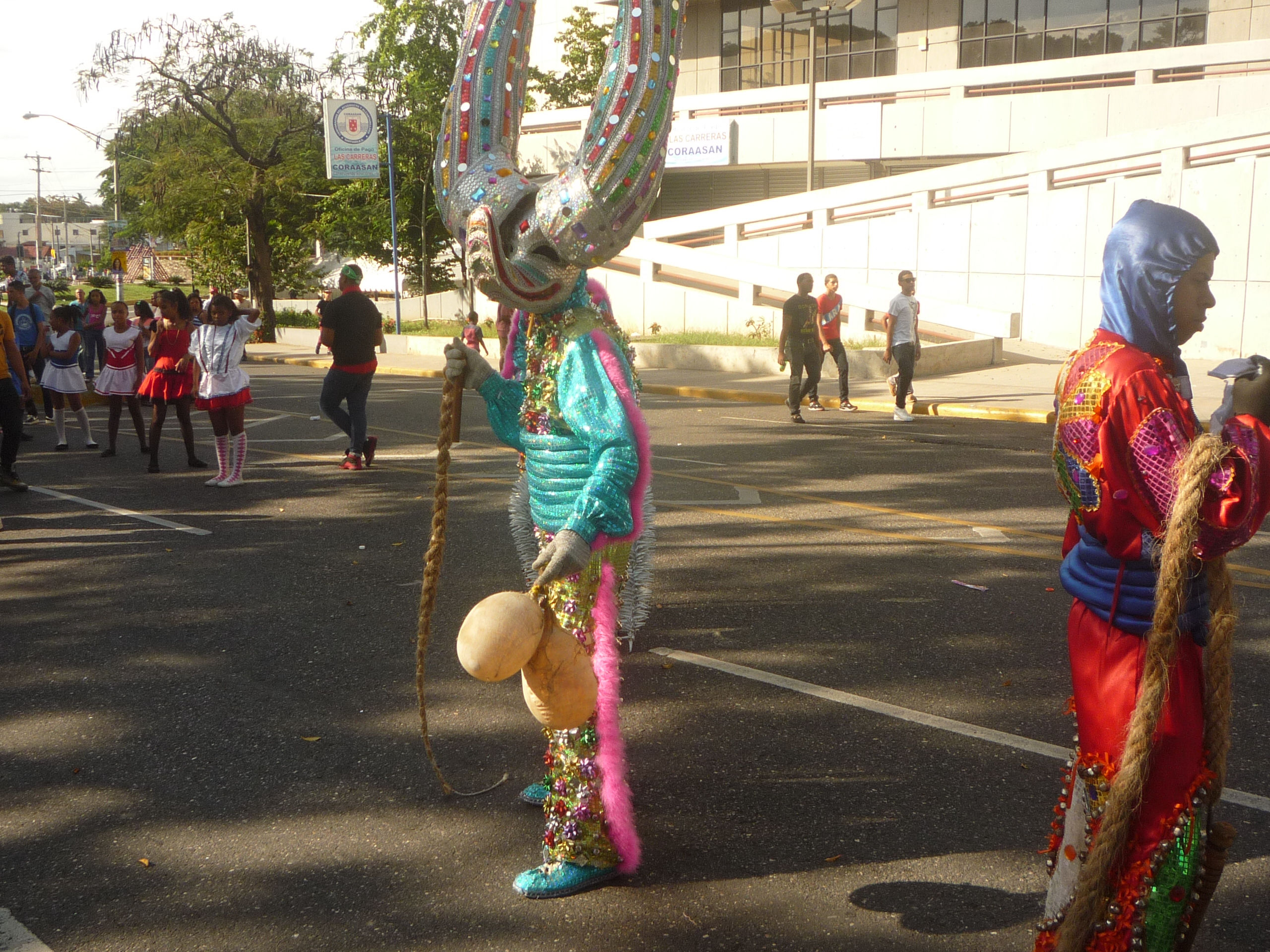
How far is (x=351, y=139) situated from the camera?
27797mm

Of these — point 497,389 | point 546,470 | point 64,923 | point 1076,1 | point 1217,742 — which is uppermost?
point 1076,1

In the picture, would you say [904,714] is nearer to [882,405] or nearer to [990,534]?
[990,534]

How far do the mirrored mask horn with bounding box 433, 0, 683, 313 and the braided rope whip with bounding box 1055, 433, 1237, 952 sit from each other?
6.25 ft

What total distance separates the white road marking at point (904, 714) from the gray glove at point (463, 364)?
2.37 metres

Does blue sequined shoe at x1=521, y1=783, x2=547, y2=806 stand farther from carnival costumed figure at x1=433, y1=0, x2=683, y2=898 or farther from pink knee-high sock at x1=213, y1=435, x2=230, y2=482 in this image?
pink knee-high sock at x1=213, y1=435, x2=230, y2=482

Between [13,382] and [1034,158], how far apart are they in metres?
18.7

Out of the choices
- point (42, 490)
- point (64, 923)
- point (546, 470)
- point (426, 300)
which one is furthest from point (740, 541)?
point (426, 300)

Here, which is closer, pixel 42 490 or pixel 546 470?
pixel 546 470

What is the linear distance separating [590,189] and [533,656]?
1.45m

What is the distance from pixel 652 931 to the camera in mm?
3367

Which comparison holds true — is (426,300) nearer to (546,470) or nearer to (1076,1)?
(1076,1)

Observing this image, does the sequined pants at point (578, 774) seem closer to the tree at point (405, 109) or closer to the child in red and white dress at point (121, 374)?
the child in red and white dress at point (121, 374)

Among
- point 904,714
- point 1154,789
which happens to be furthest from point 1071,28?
point 1154,789

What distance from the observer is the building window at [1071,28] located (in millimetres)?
31438
